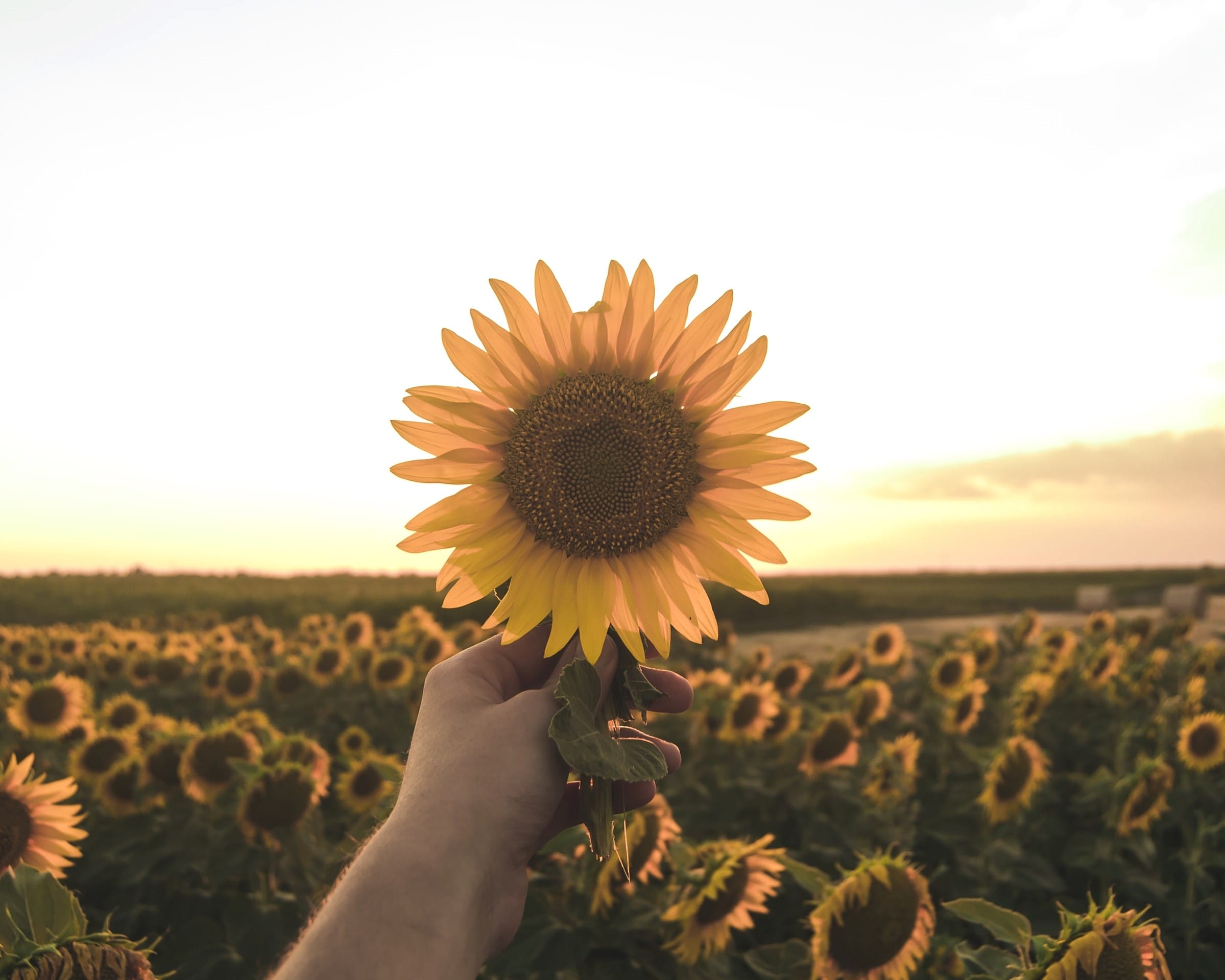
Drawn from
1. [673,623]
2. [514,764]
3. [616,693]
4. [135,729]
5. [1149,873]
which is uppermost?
[673,623]

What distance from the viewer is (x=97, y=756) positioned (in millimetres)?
6203

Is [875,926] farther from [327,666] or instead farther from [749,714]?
[327,666]

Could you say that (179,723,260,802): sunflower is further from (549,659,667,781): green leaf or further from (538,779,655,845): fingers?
(549,659,667,781): green leaf

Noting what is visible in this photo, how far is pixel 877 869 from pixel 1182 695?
Result: 19.6ft

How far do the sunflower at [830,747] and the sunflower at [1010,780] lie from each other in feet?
2.93

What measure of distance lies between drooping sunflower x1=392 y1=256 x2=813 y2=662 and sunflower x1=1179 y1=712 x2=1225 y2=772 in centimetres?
620

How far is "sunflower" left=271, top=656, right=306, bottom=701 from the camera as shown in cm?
902

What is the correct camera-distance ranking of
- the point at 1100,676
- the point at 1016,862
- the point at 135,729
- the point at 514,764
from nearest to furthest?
the point at 514,764, the point at 1016,862, the point at 135,729, the point at 1100,676

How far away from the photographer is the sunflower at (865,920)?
133 inches

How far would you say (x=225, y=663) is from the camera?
31.4 feet

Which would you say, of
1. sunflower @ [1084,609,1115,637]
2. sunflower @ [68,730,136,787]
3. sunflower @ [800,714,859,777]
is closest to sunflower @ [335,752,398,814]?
sunflower @ [68,730,136,787]

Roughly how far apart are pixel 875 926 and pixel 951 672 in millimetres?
5907

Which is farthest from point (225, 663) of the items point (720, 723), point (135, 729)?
point (720, 723)

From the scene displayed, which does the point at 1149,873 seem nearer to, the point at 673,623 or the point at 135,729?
the point at 673,623
